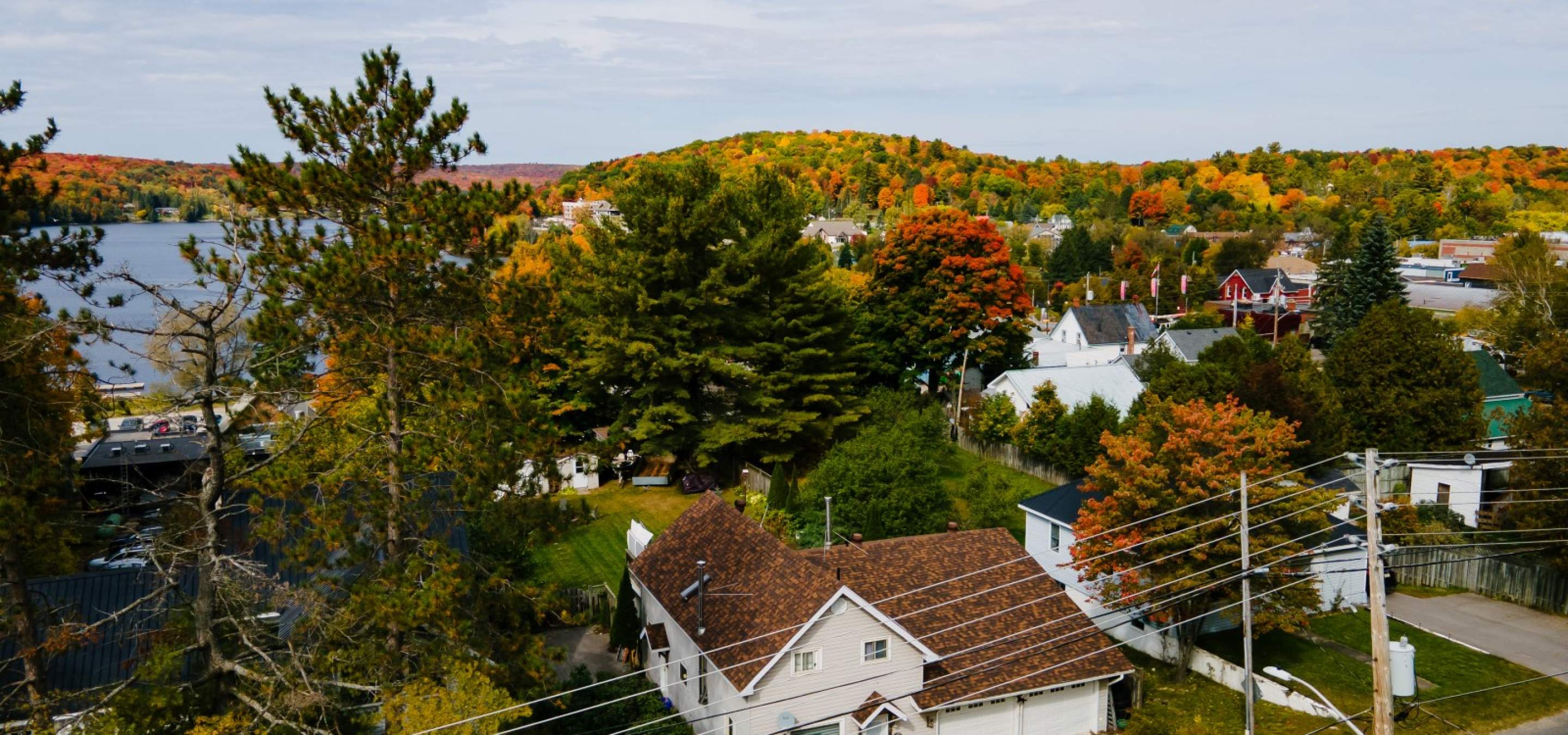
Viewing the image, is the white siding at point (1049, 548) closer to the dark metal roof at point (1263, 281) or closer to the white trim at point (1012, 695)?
the white trim at point (1012, 695)

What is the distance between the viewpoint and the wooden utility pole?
42.1 ft

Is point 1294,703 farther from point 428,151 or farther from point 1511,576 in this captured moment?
point 428,151

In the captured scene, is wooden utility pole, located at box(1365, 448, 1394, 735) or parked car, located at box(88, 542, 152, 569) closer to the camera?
wooden utility pole, located at box(1365, 448, 1394, 735)

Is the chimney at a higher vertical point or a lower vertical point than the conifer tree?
lower

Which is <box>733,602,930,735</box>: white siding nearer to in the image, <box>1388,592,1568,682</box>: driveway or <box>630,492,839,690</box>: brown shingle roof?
<box>630,492,839,690</box>: brown shingle roof

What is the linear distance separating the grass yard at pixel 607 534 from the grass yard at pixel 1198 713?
553 inches

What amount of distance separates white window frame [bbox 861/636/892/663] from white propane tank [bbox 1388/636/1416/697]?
28.5 ft

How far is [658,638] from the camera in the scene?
22.9m

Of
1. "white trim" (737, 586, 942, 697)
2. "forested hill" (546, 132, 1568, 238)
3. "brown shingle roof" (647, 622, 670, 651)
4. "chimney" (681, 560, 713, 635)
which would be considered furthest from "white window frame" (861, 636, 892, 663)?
"forested hill" (546, 132, 1568, 238)

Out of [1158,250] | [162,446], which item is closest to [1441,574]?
[162,446]

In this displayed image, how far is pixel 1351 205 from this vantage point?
14525 centimetres

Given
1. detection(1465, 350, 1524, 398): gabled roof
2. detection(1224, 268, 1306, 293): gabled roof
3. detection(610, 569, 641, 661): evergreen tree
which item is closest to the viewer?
detection(610, 569, 641, 661): evergreen tree

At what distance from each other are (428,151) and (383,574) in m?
6.39

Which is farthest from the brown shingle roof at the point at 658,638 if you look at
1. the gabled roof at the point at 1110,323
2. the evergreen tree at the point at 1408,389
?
the gabled roof at the point at 1110,323
